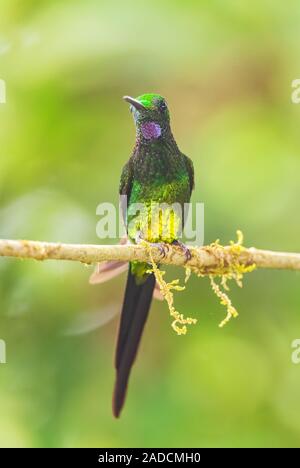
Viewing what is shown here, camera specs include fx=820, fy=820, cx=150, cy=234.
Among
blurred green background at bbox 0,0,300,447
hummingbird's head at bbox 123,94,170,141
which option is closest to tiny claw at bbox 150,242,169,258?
hummingbird's head at bbox 123,94,170,141

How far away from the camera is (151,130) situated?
12.0ft

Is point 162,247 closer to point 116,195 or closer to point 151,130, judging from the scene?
point 151,130

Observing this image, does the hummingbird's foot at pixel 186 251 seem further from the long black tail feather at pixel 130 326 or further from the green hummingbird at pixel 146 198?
the long black tail feather at pixel 130 326

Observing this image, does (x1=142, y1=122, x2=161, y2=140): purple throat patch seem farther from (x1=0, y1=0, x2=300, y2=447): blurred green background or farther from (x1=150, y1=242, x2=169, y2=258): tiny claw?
(x1=0, y1=0, x2=300, y2=447): blurred green background

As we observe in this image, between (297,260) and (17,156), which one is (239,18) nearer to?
(17,156)

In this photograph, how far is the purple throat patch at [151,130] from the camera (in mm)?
3646

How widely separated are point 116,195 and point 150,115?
2.95ft

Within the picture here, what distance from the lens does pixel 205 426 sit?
4438mm

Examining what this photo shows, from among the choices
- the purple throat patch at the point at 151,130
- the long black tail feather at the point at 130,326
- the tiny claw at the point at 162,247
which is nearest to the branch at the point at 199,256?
the tiny claw at the point at 162,247

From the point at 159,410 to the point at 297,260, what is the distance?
134 cm

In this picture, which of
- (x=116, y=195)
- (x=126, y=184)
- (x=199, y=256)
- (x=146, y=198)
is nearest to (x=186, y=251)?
(x=199, y=256)

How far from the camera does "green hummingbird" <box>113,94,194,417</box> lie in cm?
364

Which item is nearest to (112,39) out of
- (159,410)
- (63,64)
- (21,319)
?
(63,64)
